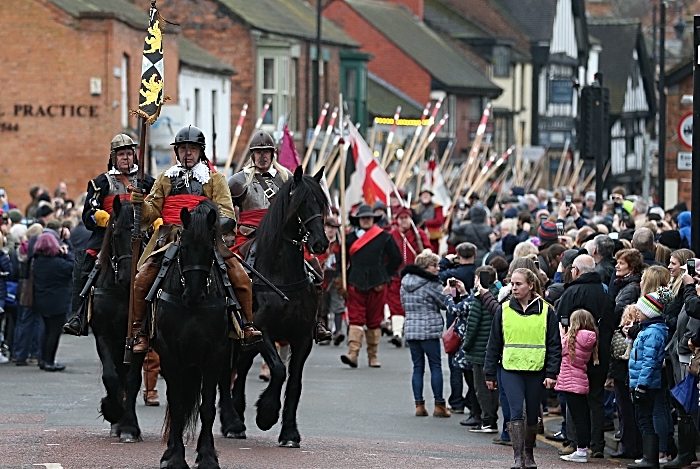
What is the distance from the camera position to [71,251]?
22391mm

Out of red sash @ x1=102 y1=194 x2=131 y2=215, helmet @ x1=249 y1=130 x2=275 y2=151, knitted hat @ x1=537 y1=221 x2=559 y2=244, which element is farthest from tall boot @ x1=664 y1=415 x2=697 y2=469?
knitted hat @ x1=537 y1=221 x2=559 y2=244

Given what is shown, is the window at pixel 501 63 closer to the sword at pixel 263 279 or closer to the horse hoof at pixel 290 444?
the sword at pixel 263 279

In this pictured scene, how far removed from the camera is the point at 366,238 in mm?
22578

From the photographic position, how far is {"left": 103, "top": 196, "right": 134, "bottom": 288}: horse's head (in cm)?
1416

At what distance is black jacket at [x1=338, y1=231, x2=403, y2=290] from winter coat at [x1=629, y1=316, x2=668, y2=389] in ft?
29.0

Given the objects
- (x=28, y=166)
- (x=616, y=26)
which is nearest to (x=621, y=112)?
(x=616, y=26)

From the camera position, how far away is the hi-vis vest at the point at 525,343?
516 inches

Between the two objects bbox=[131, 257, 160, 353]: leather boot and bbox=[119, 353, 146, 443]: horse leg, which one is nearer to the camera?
bbox=[131, 257, 160, 353]: leather boot

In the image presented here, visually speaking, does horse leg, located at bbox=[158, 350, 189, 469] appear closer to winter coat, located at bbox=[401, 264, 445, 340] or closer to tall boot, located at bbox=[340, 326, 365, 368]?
winter coat, located at bbox=[401, 264, 445, 340]

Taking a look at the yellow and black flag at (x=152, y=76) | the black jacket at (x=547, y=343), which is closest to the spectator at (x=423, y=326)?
the black jacket at (x=547, y=343)

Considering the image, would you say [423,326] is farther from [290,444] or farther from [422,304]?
[290,444]

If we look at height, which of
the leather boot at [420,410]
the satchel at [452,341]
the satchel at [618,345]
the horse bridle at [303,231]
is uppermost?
the horse bridle at [303,231]

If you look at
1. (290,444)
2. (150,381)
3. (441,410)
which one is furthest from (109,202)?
(441,410)

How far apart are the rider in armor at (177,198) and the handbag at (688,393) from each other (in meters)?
3.27
